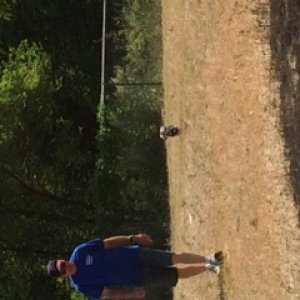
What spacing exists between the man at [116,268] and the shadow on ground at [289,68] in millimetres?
2815

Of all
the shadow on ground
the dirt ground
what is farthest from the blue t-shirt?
the shadow on ground

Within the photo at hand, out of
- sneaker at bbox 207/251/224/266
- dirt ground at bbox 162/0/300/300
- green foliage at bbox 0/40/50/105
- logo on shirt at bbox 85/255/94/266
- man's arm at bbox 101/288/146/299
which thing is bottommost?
man's arm at bbox 101/288/146/299

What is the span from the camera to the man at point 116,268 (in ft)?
31.3

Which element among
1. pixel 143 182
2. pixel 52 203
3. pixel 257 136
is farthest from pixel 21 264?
pixel 257 136

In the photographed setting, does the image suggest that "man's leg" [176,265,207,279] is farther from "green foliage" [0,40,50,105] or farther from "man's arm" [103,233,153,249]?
"green foliage" [0,40,50,105]

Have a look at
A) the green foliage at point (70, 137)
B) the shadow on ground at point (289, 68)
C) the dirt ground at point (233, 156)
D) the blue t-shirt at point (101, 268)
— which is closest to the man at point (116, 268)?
the blue t-shirt at point (101, 268)

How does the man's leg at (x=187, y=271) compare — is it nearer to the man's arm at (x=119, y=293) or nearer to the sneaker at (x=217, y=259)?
the sneaker at (x=217, y=259)

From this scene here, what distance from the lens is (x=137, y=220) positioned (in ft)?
53.9

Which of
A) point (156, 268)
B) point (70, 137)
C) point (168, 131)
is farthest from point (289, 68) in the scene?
point (70, 137)

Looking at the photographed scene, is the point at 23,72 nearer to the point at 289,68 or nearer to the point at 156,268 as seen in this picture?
the point at 156,268

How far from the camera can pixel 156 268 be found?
10.2m

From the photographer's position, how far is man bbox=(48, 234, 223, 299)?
376 inches

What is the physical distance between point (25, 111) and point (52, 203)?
2497mm

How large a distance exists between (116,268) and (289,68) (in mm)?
3405
